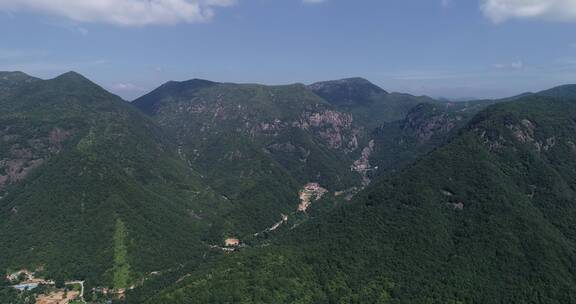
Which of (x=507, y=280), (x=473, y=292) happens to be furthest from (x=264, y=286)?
(x=507, y=280)

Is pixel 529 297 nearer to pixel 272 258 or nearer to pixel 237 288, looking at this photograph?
pixel 272 258

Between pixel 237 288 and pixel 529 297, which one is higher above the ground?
pixel 237 288

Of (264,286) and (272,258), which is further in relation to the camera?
(272,258)

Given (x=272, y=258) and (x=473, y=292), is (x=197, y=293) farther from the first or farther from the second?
(x=473, y=292)

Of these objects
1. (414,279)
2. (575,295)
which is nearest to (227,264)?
(414,279)

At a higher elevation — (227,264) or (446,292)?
(227,264)

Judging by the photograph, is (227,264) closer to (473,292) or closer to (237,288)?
(237,288)

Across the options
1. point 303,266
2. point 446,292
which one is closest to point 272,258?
point 303,266

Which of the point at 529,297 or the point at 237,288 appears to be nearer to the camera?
the point at 237,288
